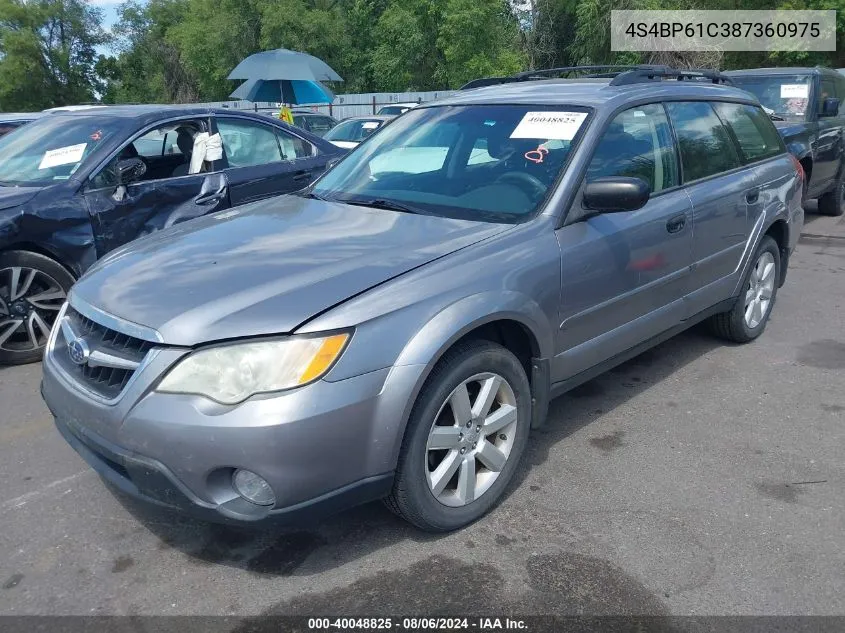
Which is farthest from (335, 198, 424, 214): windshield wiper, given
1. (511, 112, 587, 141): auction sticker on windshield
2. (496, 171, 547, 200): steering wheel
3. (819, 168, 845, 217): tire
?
(819, 168, 845, 217): tire

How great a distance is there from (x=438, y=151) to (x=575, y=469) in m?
1.73

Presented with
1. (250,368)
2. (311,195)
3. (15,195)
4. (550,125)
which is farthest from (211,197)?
(250,368)

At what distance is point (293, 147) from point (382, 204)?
10.7ft

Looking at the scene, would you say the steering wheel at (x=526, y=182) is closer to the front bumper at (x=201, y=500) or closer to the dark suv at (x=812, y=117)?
the front bumper at (x=201, y=500)

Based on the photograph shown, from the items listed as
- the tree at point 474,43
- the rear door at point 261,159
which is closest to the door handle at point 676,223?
the rear door at point 261,159

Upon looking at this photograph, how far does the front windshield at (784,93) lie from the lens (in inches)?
361

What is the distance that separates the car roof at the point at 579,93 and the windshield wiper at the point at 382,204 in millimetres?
841

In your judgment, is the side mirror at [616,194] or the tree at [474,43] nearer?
the side mirror at [616,194]

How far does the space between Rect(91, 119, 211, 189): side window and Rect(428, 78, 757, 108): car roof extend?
7.79ft

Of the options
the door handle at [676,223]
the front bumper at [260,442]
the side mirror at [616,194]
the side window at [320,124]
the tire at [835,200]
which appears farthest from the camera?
the side window at [320,124]

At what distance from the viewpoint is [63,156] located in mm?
5352

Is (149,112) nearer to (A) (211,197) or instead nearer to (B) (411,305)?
(A) (211,197)

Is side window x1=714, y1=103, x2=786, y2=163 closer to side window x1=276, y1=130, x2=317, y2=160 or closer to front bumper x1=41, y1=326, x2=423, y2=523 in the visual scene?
front bumper x1=41, y1=326, x2=423, y2=523

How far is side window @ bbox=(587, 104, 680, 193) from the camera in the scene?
11.7ft
